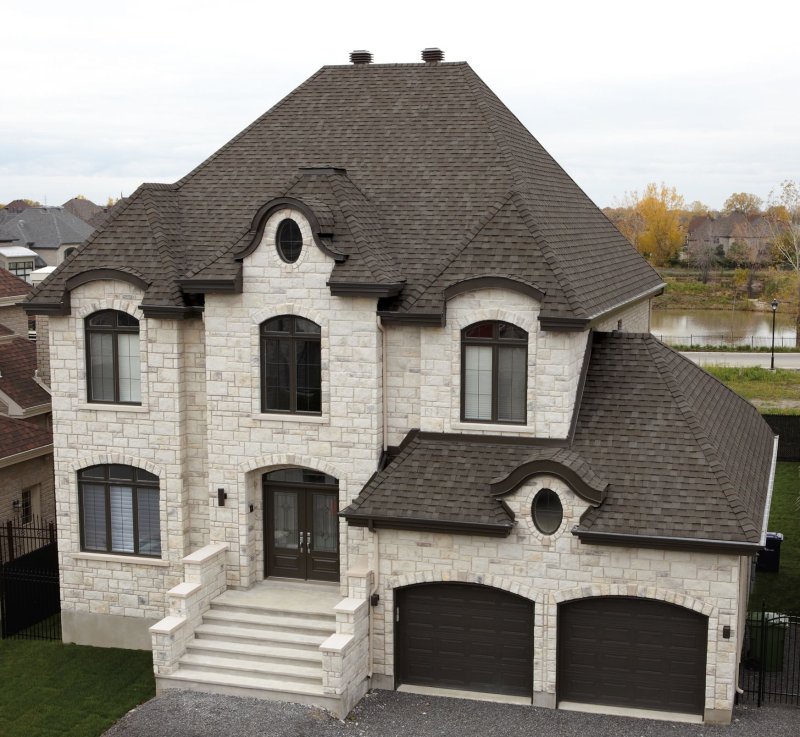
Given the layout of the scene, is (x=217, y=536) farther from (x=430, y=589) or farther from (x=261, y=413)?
(x=430, y=589)

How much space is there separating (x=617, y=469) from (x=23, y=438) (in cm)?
1533

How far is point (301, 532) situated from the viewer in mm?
19422

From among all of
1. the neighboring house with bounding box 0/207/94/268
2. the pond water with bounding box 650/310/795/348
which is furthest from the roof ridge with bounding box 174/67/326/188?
the neighboring house with bounding box 0/207/94/268

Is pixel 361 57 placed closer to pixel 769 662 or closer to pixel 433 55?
pixel 433 55

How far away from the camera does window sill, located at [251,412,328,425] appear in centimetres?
1845

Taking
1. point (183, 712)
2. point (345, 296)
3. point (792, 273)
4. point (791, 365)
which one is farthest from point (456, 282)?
point (792, 273)

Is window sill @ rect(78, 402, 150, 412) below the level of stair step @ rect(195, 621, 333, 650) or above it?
above

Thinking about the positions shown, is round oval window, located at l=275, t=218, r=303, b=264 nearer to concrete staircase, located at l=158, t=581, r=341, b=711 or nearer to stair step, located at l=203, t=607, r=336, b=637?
concrete staircase, located at l=158, t=581, r=341, b=711

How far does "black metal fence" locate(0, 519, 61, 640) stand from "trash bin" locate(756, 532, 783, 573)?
15713mm

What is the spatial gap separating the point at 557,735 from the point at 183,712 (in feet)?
19.4

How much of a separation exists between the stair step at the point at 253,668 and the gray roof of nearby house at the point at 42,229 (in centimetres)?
7391

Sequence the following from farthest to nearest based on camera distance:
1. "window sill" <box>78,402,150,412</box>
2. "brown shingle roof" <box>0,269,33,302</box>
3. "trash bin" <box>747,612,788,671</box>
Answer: "brown shingle roof" <box>0,269,33,302</box> < "window sill" <box>78,402,150,412</box> < "trash bin" <box>747,612,788,671</box>

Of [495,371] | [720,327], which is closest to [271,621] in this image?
[495,371]

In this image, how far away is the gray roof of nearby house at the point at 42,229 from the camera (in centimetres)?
8706
